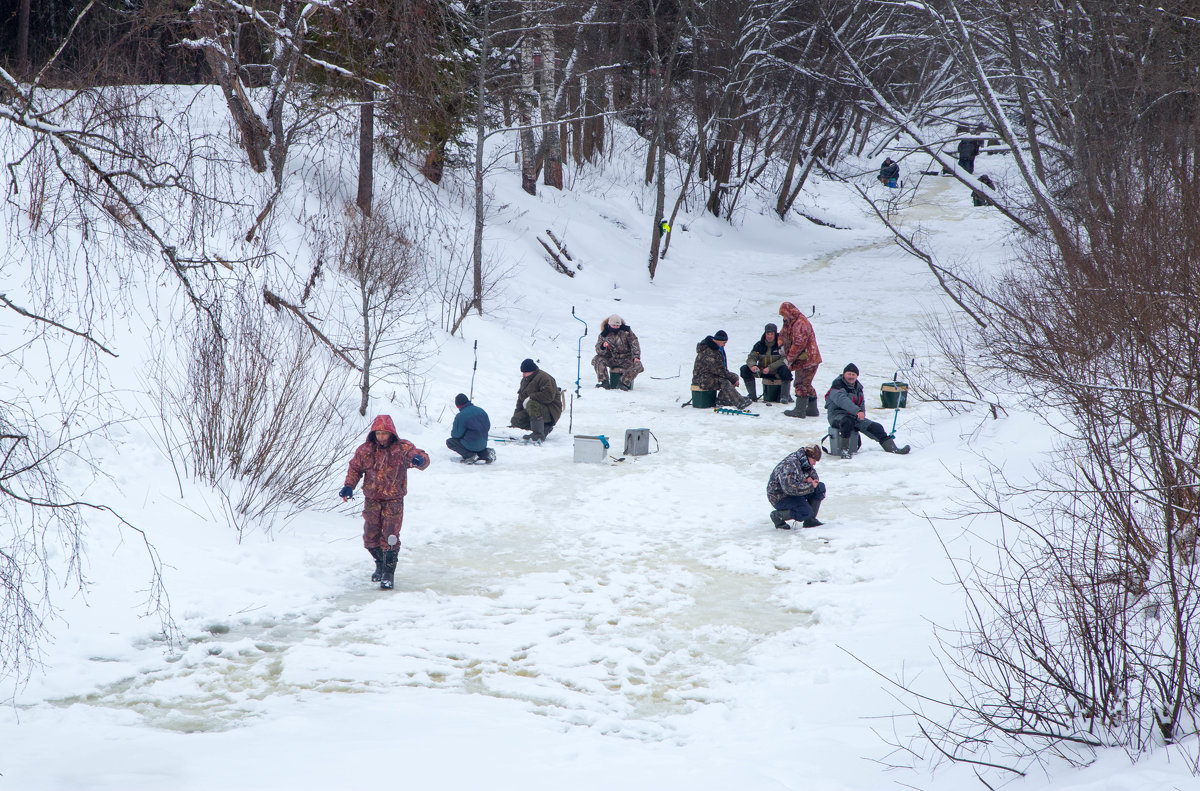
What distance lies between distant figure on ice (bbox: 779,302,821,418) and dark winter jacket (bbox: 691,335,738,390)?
3.46ft

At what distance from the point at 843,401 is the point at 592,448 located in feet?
11.1

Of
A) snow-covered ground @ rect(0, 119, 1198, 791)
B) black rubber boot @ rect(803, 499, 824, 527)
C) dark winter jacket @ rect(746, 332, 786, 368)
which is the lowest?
snow-covered ground @ rect(0, 119, 1198, 791)

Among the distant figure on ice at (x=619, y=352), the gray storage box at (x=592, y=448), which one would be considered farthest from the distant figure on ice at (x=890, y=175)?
the gray storage box at (x=592, y=448)

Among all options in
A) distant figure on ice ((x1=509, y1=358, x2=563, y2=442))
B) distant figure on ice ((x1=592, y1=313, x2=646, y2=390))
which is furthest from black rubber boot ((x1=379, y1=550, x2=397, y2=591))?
distant figure on ice ((x1=592, y1=313, x2=646, y2=390))

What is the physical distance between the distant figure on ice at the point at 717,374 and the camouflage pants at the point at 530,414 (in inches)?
126

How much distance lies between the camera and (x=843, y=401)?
12375mm

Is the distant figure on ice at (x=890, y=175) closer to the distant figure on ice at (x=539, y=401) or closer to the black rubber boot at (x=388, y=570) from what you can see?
the distant figure on ice at (x=539, y=401)

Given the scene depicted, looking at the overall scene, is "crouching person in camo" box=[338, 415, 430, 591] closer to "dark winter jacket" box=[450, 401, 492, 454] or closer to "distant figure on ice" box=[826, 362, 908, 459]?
"dark winter jacket" box=[450, 401, 492, 454]

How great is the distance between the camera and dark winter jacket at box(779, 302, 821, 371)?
1462 centimetres

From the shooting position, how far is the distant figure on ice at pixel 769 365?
15.6m

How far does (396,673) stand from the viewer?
246 inches

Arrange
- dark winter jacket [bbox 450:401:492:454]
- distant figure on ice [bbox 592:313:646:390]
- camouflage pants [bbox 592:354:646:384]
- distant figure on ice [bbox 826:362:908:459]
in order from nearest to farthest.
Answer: dark winter jacket [bbox 450:401:492:454], distant figure on ice [bbox 826:362:908:459], distant figure on ice [bbox 592:313:646:390], camouflage pants [bbox 592:354:646:384]

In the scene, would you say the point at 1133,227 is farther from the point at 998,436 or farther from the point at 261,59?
the point at 261,59

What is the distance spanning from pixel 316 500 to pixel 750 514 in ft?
15.0
